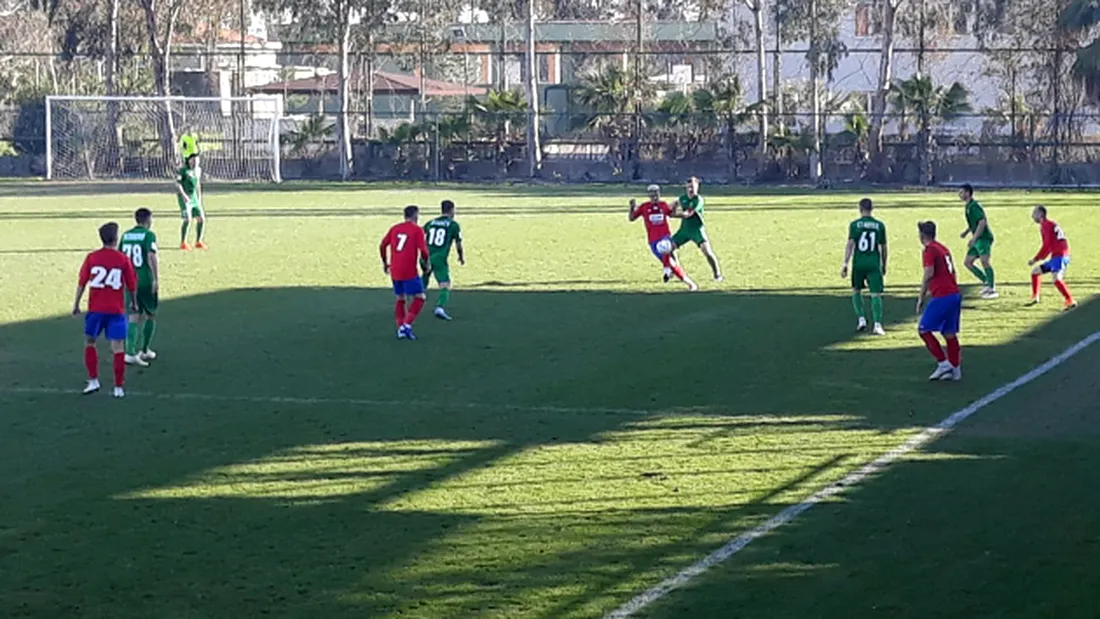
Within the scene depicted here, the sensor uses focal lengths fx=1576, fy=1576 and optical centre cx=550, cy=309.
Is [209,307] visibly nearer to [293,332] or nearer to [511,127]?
[293,332]

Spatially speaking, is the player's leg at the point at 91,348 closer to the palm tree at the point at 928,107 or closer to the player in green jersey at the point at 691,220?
the player in green jersey at the point at 691,220

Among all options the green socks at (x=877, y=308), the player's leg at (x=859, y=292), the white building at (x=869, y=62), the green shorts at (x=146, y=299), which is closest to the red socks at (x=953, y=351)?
the player's leg at (x=859, y=292)

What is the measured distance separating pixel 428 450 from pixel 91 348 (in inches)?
159

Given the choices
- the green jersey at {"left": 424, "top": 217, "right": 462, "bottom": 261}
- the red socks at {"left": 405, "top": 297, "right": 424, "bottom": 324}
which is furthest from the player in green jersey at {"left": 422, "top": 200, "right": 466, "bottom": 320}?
the red socks at {"left": 405, "top": 297, "right": 424, "bottom": 324}

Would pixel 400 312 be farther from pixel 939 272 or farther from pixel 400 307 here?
pixel 939 272

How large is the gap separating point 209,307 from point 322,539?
11484 millimetres

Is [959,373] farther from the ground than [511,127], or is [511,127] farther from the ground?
[511,127]

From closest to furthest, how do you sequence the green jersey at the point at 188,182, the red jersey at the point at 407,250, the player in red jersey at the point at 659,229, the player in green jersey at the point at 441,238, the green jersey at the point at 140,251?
1. the green jersey at the point at 140,251
2. the red jersey at the point at 407,250
3. the player in green jersey at the point at 441,238
4. the player in red jersey at the point at 659,229
5. the green jersey at the point at 188,182

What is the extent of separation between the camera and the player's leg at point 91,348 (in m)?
14.2

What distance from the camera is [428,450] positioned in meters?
12.2

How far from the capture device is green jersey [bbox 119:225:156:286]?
621 inches

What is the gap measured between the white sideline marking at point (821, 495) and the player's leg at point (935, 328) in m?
0.61

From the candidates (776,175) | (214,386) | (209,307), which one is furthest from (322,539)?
(776,175)

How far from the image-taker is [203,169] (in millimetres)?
51344
